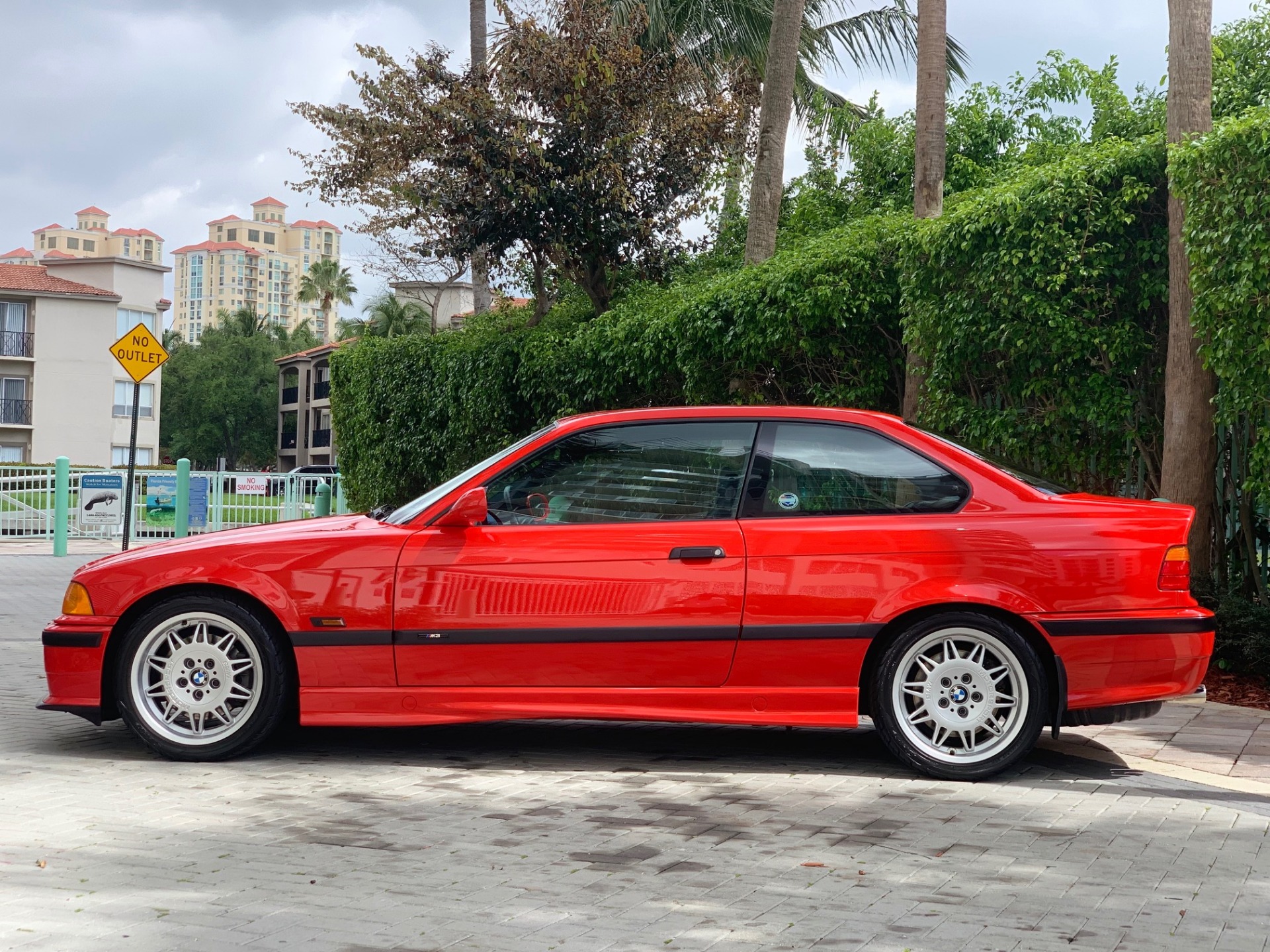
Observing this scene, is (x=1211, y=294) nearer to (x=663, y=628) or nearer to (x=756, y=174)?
(x=663, y=628)

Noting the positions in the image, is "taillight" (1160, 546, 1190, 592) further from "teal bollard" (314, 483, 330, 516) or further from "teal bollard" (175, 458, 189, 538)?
"teal bollard" (175, 458, 189, 538)

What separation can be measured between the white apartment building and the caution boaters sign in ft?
166

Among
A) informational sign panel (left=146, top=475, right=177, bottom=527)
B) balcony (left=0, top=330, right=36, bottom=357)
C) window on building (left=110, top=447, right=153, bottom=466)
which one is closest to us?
informational sign panel (left=146, top=475, right=177, bottom=527)

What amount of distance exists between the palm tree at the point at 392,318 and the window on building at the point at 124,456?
444 inches

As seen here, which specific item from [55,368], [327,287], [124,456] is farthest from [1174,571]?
[327,287]

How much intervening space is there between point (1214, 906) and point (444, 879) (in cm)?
241

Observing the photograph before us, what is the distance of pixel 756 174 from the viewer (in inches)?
649

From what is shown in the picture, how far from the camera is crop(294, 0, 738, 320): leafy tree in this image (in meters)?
17.2

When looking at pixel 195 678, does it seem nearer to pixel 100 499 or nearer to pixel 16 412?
pixel 100 499

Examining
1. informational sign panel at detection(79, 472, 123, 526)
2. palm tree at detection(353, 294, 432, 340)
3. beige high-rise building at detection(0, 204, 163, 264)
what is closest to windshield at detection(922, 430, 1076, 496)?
informational sign panel at detection(79, 472, 123, 526)

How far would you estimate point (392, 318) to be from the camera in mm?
68438

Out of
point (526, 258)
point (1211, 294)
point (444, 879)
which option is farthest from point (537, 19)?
point (444, 879)

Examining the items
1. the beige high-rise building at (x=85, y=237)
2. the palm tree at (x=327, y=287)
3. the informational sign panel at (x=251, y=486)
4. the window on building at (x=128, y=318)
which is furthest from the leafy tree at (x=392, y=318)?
the beige high-rise building at (x=85, y=237)

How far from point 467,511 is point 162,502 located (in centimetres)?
2114
